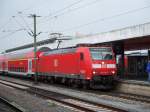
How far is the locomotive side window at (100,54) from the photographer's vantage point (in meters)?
26.2

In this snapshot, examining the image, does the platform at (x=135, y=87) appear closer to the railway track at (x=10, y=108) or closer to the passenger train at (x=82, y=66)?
the passenger train at (x=82, y=66)

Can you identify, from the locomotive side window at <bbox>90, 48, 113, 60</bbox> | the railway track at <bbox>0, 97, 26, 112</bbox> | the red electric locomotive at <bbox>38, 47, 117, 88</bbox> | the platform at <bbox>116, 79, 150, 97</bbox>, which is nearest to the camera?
the railway track at <bbox>0, 97, 26, 112</bbox>

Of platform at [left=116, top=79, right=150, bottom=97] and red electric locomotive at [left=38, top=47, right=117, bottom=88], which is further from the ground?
red electric locomotive at [left=38, top=47, right=117, bottom=88]

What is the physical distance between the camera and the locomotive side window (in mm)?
26173

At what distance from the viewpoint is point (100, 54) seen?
26375mm

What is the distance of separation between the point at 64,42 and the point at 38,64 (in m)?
3.65

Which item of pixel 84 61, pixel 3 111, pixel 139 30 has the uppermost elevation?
pixel 139 30

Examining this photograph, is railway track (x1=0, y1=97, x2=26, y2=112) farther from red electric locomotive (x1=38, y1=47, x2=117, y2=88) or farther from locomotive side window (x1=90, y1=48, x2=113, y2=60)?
locomotive side window (x1=90, y1=48, x2=113, y2=60)

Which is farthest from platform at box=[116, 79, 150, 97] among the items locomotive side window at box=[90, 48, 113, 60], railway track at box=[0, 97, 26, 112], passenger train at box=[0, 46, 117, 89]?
railway track at box=[0, 97, 26, 112]

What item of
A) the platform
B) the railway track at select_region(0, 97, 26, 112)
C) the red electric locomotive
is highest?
the red electric locomotive

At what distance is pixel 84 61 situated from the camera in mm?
25969

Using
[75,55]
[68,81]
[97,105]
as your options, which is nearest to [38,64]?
Answer: [68,81]

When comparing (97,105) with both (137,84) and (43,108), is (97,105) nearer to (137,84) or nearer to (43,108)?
(43,108)

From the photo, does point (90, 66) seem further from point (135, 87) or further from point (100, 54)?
point (135, 87)
